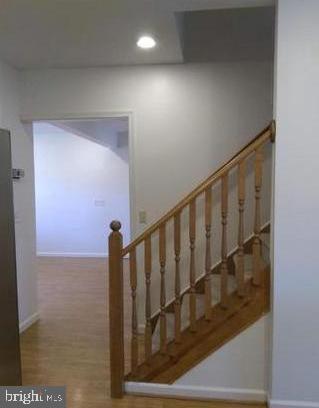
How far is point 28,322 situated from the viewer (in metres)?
3.64

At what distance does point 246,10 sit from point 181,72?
843 millimetres

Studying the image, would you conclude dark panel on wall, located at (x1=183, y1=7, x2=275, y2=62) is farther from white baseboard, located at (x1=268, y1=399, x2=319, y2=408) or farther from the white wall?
white baseboard, located at (x1=268, y1=399, x2=319, y2=408)

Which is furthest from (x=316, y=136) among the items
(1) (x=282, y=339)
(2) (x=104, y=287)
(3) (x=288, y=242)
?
(2) (x=104, y=287)

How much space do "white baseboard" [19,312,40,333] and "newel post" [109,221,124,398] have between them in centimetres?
150

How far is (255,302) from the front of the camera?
2303 mm

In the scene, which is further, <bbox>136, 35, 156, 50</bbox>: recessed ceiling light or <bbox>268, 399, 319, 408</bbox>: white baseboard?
<bbox>136, 35, 156, 50</bbox>: recessed ceiling light

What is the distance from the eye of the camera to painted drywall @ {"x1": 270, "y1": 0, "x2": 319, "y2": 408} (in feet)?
6.81

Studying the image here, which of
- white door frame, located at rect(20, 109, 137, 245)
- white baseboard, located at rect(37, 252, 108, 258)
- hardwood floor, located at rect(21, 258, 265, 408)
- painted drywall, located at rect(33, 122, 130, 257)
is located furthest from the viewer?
white baseboard, located at rect(37, 252, 108, 258)

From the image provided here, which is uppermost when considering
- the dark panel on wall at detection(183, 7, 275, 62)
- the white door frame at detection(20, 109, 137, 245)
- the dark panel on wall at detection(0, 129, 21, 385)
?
the dark panel on wall at detection(183, 7, 275, 62)

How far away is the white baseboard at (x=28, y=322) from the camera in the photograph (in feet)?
11.5

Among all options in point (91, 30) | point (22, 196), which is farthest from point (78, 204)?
point (91, 30)

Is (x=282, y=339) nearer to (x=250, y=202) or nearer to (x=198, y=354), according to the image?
(x=198, y=354)

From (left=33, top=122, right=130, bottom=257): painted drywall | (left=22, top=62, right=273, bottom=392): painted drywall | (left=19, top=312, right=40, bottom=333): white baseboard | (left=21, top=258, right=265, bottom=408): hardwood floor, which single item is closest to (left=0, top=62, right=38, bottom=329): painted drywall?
(left=19, top=312, right=40, bottom=333): white baseboard

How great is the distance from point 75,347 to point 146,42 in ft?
8.79
